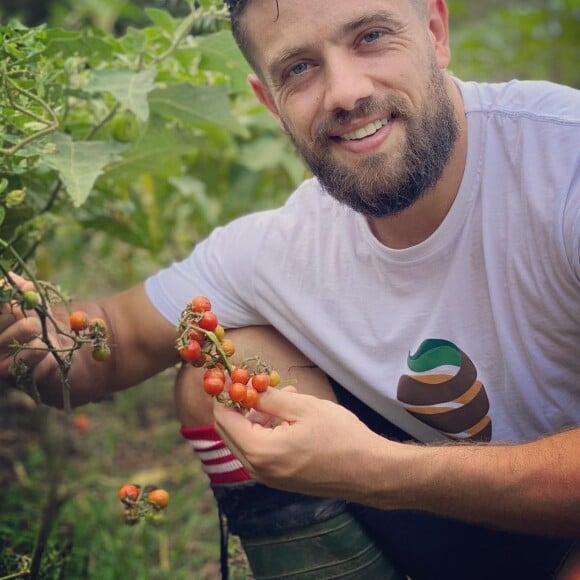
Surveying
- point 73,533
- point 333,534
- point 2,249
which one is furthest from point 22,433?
point 333,534

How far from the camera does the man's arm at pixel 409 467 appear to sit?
1681 mm

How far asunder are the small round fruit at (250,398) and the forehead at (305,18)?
755 mm

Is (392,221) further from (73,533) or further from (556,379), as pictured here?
(73,533)

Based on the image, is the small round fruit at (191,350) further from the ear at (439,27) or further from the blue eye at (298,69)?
the ear at (439,27)

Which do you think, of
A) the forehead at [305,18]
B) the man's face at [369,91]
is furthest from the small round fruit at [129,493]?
the forehead at [305,18]

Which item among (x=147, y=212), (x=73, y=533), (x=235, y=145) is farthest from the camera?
(x=235, y=145)

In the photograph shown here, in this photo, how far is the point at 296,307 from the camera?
6.98 feet

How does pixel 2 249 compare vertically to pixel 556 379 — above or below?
above

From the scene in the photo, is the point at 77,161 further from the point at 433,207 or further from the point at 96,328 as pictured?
the point at 433,207

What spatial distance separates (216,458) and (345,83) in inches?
34.3

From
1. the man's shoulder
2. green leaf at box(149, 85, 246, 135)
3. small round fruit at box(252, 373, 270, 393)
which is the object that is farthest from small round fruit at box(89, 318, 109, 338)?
the man's shoulder

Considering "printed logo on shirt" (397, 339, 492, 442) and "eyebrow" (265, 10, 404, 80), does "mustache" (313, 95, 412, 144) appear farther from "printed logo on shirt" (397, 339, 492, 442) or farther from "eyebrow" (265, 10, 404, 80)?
"printed logo on shirt" (397, 339, 492, 442)

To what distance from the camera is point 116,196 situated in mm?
2748

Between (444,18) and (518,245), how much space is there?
0.62 m
